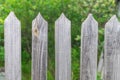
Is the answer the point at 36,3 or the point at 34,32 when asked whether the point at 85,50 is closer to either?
the point at 34,32

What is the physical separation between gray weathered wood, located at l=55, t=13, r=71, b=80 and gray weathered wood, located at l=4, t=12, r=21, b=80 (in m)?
0.40

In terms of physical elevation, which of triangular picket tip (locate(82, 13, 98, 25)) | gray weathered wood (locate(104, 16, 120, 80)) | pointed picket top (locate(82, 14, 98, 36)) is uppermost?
triangular picket tip (locate(82, 13, 98, 25))

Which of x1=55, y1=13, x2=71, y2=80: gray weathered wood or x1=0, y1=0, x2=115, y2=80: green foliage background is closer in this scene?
x1=55, y1=13, x2=71, y2=80: gray weathered wood

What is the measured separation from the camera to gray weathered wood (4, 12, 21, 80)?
4262mm

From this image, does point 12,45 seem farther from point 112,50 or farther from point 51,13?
point 51,13

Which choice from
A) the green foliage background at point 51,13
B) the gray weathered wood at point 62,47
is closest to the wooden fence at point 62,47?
the gray weathered wood at point 62,47

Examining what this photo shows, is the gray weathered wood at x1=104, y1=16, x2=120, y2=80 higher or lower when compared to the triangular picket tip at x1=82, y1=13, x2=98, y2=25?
lower

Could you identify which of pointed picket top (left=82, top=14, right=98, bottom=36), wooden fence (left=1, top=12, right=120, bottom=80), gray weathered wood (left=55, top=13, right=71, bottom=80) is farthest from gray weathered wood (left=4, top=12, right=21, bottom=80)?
pointed picket top (left=82, top=14, right=98, bottom=36)

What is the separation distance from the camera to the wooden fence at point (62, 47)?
14.1 ft

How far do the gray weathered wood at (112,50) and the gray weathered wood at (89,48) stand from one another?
12cm

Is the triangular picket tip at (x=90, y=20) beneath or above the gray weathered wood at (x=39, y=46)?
above

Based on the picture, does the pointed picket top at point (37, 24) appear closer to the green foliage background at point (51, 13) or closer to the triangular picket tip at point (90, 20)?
the triangular picket tip at point (90, 20)

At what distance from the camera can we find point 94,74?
440cm

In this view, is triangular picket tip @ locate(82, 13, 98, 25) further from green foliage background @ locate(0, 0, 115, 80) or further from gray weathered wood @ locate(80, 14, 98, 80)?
green foliage background @ locate(0, 0, 115, 80)
